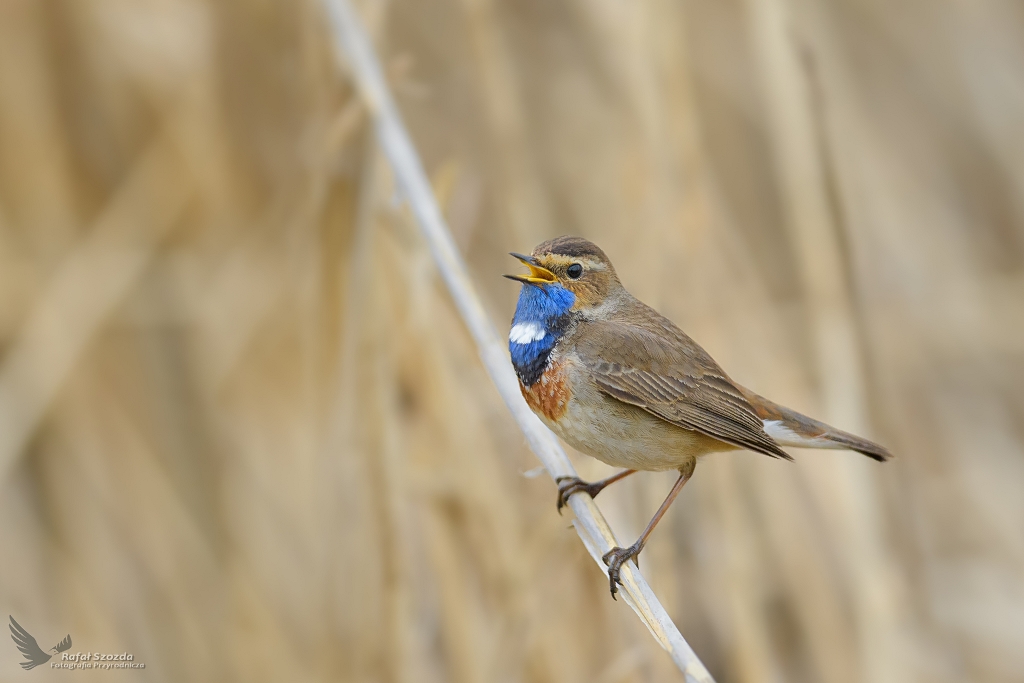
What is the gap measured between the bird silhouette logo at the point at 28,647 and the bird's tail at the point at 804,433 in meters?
2.89

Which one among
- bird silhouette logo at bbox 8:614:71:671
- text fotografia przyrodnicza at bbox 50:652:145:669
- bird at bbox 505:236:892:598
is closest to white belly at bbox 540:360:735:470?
bird at bbox 505:236:892:598

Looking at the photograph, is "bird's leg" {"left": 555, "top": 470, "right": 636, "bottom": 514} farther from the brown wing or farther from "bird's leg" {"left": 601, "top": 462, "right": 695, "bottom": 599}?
the brown wing

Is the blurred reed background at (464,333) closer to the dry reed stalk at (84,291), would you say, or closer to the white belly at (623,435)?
the dry reed stalk at (84,291)

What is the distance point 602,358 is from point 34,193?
106 inches

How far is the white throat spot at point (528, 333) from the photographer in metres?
3.48

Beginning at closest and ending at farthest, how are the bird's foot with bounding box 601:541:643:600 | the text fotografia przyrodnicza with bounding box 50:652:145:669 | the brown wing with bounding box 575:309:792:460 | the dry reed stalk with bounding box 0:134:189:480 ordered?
the bird's foot with bounding box 601:541:643:600, the brown wing with bounding box 575:309:792:460, the text fotografia przyrodnicza with bounding box 50:652:145:669, the dry reed stalk with bounding box 0:134:189:480

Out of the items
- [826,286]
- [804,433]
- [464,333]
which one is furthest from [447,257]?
[826,286]

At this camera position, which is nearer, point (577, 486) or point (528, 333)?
point (577, 486)

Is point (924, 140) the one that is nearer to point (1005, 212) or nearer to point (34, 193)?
point (1005, 212)

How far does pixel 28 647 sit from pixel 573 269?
2550 millimetres

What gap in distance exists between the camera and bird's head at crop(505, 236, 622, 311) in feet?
11.5

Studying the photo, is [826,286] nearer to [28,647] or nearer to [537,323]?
[537,323]

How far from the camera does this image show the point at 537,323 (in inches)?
138

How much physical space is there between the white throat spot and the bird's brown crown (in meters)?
0.17
